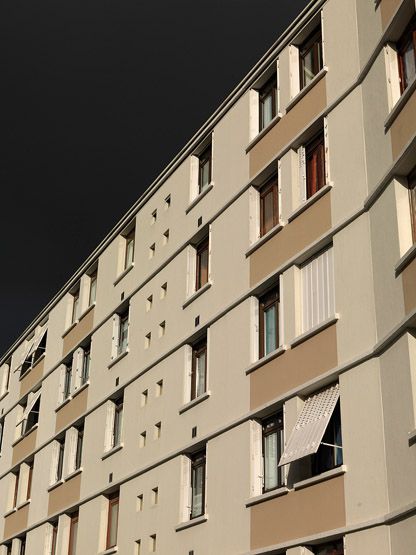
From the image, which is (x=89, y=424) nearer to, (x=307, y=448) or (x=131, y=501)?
(x=131, y=501)

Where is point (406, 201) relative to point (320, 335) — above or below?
above

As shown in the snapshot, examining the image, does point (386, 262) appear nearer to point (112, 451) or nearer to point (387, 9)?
point (387, 9)

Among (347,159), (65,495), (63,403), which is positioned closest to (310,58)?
(347,159)

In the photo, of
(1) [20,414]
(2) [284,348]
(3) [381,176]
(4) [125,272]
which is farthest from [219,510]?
(1) [20,414]

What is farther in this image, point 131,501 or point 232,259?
point 131,501

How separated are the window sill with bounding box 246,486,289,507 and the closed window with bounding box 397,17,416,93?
8.13 m

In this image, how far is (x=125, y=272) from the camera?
3047cm

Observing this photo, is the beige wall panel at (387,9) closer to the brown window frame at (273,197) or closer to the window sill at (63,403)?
the brown window frame at (273,197)

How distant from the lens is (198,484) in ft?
75.0

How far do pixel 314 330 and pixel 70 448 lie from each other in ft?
46.3

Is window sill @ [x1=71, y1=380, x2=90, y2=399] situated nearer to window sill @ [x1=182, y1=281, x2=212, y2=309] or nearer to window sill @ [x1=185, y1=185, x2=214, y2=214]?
window sill @ [x1=182, y1=281, x2=212, y2=309]

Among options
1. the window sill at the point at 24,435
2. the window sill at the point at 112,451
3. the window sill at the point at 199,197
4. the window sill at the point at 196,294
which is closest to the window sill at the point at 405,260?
the window sill at the point at 196,294

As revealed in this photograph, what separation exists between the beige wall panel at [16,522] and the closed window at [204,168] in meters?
13.5

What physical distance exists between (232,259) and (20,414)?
57.3ft
